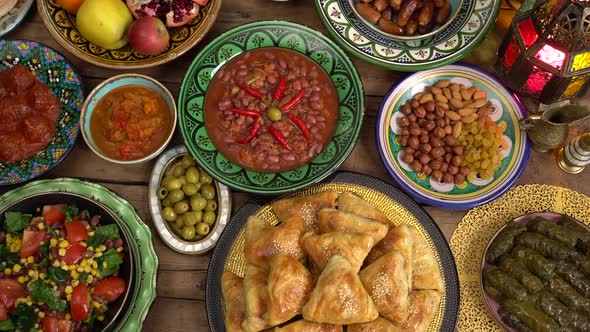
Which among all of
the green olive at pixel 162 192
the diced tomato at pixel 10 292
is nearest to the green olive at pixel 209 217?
the green olive at pixel 162 192

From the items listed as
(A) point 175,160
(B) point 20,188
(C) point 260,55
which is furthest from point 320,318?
(B) point 20,188

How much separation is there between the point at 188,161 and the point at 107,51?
0.75 meters

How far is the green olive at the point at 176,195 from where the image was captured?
2.53 metres

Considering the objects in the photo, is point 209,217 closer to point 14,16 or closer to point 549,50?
point 14,16

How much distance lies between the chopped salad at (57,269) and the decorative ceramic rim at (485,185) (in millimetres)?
1405

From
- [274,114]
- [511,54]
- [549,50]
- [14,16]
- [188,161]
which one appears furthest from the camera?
[14,16]

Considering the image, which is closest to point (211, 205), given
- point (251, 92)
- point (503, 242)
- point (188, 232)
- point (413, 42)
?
point (188, 232)

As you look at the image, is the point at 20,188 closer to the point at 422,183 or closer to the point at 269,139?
the point at 269,139

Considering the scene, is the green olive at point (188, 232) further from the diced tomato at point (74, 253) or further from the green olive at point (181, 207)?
the diced tomato at point (74, 253)

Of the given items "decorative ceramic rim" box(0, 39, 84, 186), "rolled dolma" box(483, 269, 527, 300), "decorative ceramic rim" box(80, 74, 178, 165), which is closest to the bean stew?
"decorative ceramic rim" box(80, 74, 178, 165)

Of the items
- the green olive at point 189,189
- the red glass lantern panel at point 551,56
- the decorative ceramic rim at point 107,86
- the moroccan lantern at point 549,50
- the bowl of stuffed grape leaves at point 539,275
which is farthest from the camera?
the green olive at point 189,189

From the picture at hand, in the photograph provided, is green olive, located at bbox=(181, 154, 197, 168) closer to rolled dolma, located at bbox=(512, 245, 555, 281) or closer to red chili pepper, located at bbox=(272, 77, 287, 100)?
red chili pepper, located at bbox=(272, 77, 287, 100)

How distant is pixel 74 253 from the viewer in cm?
225

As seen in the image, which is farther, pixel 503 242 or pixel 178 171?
pixel 178 171
